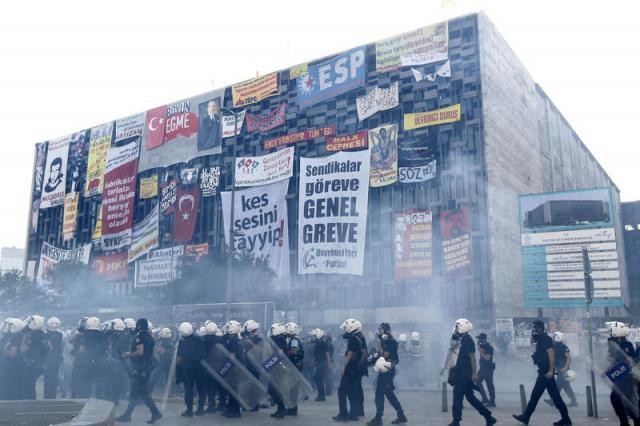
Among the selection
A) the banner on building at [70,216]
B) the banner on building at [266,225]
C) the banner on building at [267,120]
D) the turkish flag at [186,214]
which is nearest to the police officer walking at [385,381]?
the banner on building at [266,225]

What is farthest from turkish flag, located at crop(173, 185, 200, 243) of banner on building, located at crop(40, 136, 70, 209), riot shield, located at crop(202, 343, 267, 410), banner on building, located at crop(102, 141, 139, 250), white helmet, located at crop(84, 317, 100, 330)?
riot shield, located at crop(202, 343, 267, 410)

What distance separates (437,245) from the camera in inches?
1200

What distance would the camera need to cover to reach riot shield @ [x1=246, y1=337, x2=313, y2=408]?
1165cm

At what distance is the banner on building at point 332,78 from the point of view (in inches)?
1361

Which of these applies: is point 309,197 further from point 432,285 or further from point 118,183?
point 118,183

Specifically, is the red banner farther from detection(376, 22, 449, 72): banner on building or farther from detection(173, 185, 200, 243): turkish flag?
detection(173, 185, 200, 243): turkish flag

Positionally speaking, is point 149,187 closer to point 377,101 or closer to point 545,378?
point 377,101

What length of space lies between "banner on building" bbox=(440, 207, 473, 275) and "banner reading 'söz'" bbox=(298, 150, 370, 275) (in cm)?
420

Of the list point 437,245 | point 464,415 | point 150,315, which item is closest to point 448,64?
point 437,245

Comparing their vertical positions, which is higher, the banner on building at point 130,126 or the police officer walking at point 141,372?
the banner on building at point 130,126

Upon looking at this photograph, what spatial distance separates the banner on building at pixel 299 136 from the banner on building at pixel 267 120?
2.94ft

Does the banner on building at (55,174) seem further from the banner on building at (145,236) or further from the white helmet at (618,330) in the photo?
the white helmet at (618,330)

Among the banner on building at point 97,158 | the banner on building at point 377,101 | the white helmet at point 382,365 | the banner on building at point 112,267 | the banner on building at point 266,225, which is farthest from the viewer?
the banner on building at point 97,158

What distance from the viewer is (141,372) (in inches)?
437
